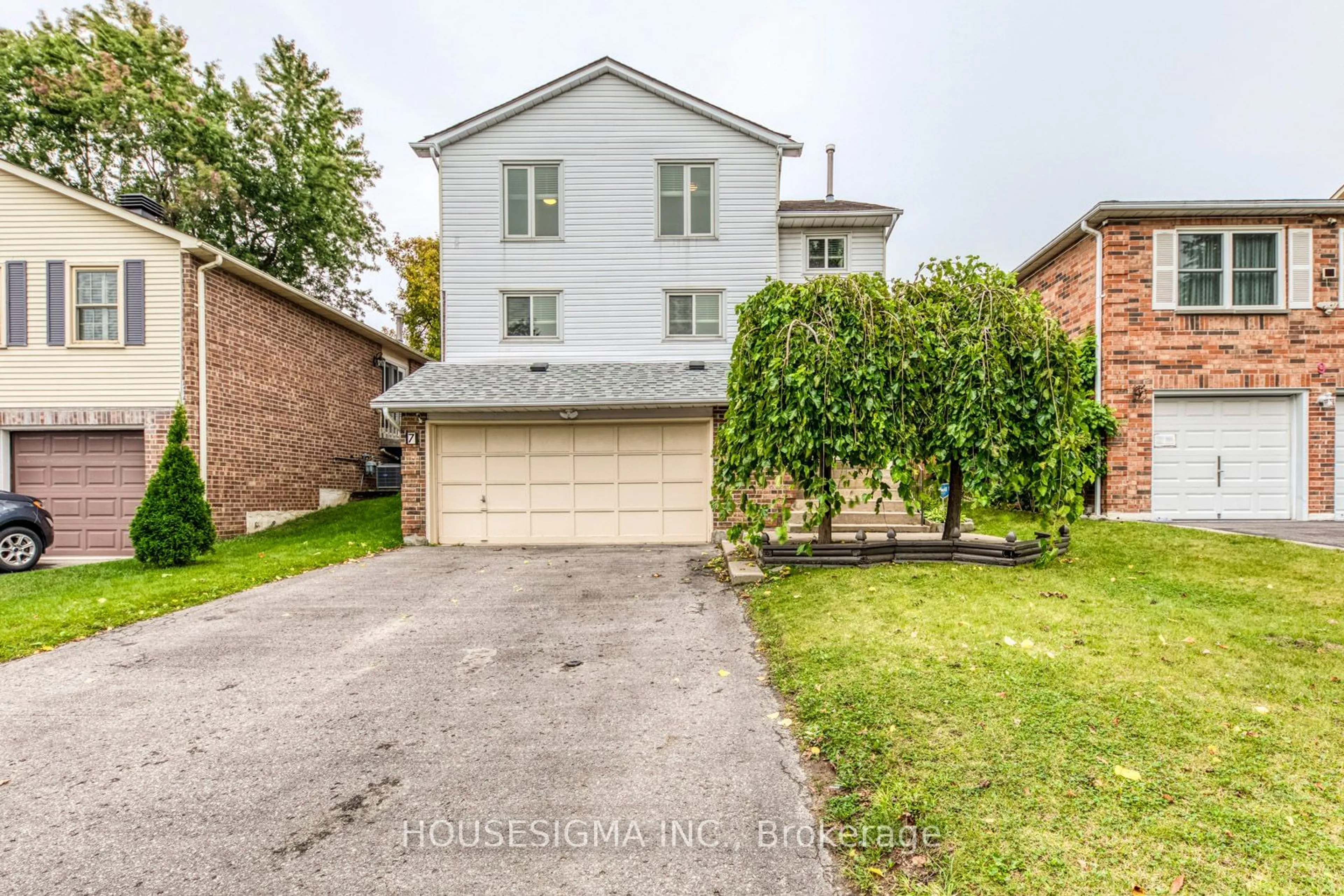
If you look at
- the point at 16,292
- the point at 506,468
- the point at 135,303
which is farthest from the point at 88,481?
the point at 506,468

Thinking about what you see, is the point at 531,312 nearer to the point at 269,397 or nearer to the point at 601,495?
the point at 601,495

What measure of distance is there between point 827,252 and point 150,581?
12803 mm

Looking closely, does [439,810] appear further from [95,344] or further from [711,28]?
[711,28]

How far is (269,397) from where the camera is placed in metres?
12.3

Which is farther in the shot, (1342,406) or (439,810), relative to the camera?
(1342,406)

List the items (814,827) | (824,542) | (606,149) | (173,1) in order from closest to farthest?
(814,827) → (824,542) → (606,149) → (173,1)

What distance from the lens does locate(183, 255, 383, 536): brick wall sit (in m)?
10.9

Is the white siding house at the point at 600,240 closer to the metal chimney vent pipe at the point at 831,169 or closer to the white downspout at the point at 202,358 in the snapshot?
the white downspout at the point at 202,358

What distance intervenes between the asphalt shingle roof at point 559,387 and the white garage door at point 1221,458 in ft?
25.1

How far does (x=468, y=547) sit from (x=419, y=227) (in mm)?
21689

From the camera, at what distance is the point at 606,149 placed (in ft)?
40.9

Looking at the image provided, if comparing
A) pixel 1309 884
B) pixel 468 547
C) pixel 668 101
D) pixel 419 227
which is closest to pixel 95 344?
pixel 468 547

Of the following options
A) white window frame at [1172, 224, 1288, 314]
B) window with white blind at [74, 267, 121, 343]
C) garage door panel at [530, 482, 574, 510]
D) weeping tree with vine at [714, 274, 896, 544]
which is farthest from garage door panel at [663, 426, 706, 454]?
window with white blind at [74, 267, 121, 343]

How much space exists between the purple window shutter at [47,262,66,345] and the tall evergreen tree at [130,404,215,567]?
4262 millimetres
